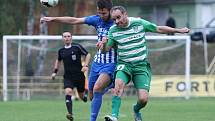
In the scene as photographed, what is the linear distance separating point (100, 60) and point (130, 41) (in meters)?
1.07

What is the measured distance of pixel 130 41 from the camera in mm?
13742

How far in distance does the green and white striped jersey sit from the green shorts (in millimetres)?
99

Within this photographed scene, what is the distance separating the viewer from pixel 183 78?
32.2 meters

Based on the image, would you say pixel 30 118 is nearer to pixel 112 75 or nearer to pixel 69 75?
pixel 69 75

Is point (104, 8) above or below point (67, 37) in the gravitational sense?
above

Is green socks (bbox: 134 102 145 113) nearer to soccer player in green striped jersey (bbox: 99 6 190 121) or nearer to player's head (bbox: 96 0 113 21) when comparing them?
soccer player in green striped jersey (bbox: 99 6 190 121)

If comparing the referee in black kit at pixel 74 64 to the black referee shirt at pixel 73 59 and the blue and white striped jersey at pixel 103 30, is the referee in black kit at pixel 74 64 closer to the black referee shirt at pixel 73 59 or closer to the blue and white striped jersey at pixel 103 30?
the black referee shirt at pixel 73 59

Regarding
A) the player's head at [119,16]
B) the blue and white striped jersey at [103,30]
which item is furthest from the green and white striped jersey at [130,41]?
the blue and white striped jersey at [103,30]

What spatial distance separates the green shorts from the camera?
13789mm

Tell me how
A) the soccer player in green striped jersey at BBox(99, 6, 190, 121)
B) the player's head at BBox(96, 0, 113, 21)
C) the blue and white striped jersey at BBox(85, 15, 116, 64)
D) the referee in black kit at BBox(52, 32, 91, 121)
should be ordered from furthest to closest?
the referee in black kit at BBox(52, 32, 91, 121), the blue and white striped jersey at BBox(85, 15, 116, 64), the player's head at BBox(96, 0, 113, 21), the soccer player in green striped jersey at BBox(99, 6, 190, 121)

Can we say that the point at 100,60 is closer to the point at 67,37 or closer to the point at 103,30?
the point at 103,30

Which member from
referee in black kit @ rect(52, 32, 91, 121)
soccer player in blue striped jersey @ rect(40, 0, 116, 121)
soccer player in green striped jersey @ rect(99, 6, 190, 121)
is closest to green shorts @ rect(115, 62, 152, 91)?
soccer player in green striped jersey @ rect(99, 6, 190, 121)

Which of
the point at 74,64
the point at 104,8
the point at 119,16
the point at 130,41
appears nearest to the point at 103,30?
the point at 104,8

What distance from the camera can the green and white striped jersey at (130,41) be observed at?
13.8 meters
